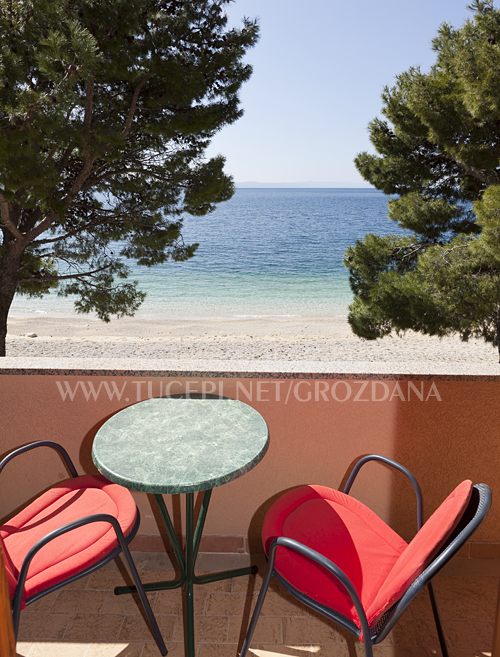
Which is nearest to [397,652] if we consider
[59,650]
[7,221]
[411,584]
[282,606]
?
[282,606]

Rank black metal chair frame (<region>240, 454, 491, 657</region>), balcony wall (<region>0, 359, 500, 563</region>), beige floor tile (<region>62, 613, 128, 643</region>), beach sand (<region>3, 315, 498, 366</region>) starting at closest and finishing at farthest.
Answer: black metal chair frame (<region>240, 454, 491, 657</region>) → beige floor tile (<region>62, 613, 128, 643</region>) → balcony wall (<region>0, 359, 500, 563</region>) → beach sand (<region>3, 315, 498, 366</region>)

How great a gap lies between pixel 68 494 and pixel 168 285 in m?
23.1

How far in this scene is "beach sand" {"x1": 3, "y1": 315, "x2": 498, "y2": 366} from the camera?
14266 millimetres

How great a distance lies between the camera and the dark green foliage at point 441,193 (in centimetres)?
614

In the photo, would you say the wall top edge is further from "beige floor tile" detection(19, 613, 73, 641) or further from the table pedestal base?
"beige floor tile" detection(19, 613, 73, 641)

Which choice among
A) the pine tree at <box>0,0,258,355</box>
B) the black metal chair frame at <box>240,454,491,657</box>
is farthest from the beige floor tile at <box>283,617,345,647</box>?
the pine tree at <box>0,0,258,355</box>

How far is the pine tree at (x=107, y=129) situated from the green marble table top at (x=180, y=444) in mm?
5272

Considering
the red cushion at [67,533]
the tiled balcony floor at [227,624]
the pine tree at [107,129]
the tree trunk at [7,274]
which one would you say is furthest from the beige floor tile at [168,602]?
the tree trunk at [7,274]

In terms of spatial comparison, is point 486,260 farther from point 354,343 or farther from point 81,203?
point 354,343

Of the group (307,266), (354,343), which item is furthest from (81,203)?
(307,266)

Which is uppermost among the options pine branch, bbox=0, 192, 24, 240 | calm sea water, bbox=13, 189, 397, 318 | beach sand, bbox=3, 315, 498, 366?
pine branch, bbox=0, 192, 24, 240

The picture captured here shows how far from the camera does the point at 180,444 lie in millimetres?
1450

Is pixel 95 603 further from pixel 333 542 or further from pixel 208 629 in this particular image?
pixel 333 542

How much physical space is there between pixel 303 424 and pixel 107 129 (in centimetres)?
625
